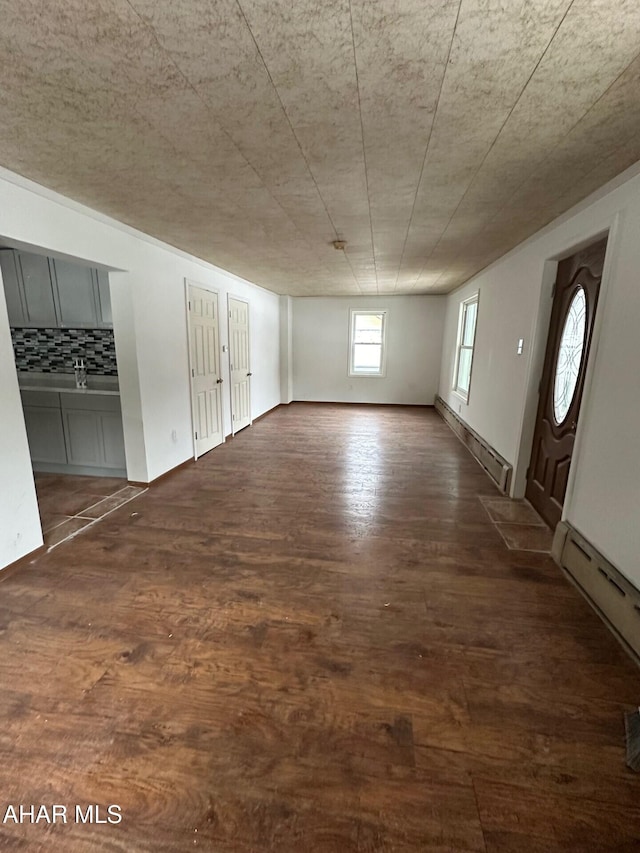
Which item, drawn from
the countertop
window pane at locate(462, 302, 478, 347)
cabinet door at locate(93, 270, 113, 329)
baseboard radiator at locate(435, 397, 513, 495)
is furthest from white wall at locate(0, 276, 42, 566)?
window pane at locate(462, 302, 478, 347)

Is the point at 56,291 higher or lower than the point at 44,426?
higher

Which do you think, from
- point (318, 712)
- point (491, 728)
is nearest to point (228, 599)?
point (318, 712)

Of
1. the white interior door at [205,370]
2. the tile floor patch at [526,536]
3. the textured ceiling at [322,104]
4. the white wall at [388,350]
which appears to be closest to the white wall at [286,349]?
the white wall at [388,350]

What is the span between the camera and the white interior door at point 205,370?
445 cm

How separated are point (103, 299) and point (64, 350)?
83cm

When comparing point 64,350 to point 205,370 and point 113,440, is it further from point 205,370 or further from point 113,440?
point 205,370

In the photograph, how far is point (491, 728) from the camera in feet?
4.67

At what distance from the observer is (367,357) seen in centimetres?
827

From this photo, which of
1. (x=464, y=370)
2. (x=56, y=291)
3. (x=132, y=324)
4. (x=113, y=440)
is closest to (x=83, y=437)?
(x=113, y=440)

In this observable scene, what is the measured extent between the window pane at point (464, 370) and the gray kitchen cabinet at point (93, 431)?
4.82 meters

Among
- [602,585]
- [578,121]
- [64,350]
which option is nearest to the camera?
[578,121]

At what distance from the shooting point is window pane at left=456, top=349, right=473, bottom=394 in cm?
582

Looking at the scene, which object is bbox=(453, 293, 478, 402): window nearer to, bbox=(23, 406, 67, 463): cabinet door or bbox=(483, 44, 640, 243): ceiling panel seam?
bbox=(483, 44, 640, 243): ceiling panel seam

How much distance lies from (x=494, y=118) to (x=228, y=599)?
2773mm
